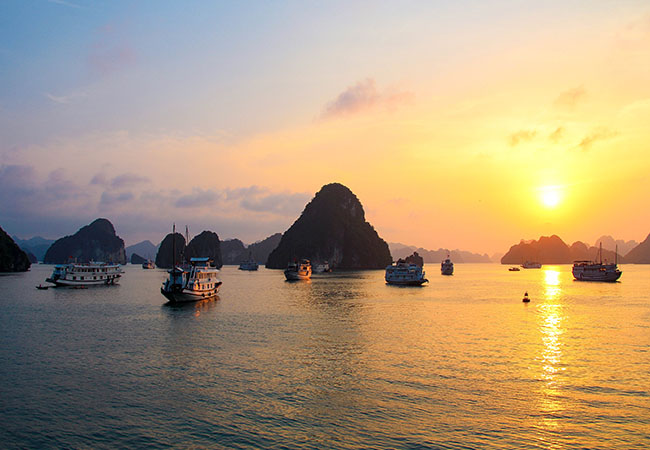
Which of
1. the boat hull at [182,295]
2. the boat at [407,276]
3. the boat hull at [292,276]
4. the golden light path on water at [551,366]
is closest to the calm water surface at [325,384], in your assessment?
the golden light path on water at [551,366]

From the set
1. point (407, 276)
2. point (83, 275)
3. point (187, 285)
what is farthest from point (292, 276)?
point (187, 285)

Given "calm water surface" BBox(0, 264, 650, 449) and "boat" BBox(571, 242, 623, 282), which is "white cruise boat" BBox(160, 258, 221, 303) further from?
"boat" BBox(571, 242, 623, 282)

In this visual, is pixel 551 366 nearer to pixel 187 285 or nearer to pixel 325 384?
pixel 325 384

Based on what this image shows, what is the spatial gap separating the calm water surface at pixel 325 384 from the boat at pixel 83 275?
77.1 m

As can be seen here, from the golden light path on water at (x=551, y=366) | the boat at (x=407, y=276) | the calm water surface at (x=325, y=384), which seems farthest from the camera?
the boat at (x=407, y=276)

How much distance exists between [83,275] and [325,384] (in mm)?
133574

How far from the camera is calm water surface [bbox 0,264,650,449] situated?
24703mm

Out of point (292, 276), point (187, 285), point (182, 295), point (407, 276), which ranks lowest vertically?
point (292, 276)

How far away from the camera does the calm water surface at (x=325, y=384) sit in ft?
81.0

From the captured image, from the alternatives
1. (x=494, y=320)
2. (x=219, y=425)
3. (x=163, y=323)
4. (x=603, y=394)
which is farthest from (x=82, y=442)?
(x=494, y=320)

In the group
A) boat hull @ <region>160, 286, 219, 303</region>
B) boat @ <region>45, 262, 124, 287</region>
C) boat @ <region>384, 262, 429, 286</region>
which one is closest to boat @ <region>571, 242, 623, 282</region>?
boat @ <region>384, 262, 429, 286</region>

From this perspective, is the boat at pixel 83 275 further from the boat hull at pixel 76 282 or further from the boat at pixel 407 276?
the boat at pixel 407 276

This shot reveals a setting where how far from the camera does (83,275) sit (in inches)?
5640

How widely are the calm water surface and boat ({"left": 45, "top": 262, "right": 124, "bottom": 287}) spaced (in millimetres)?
77060
